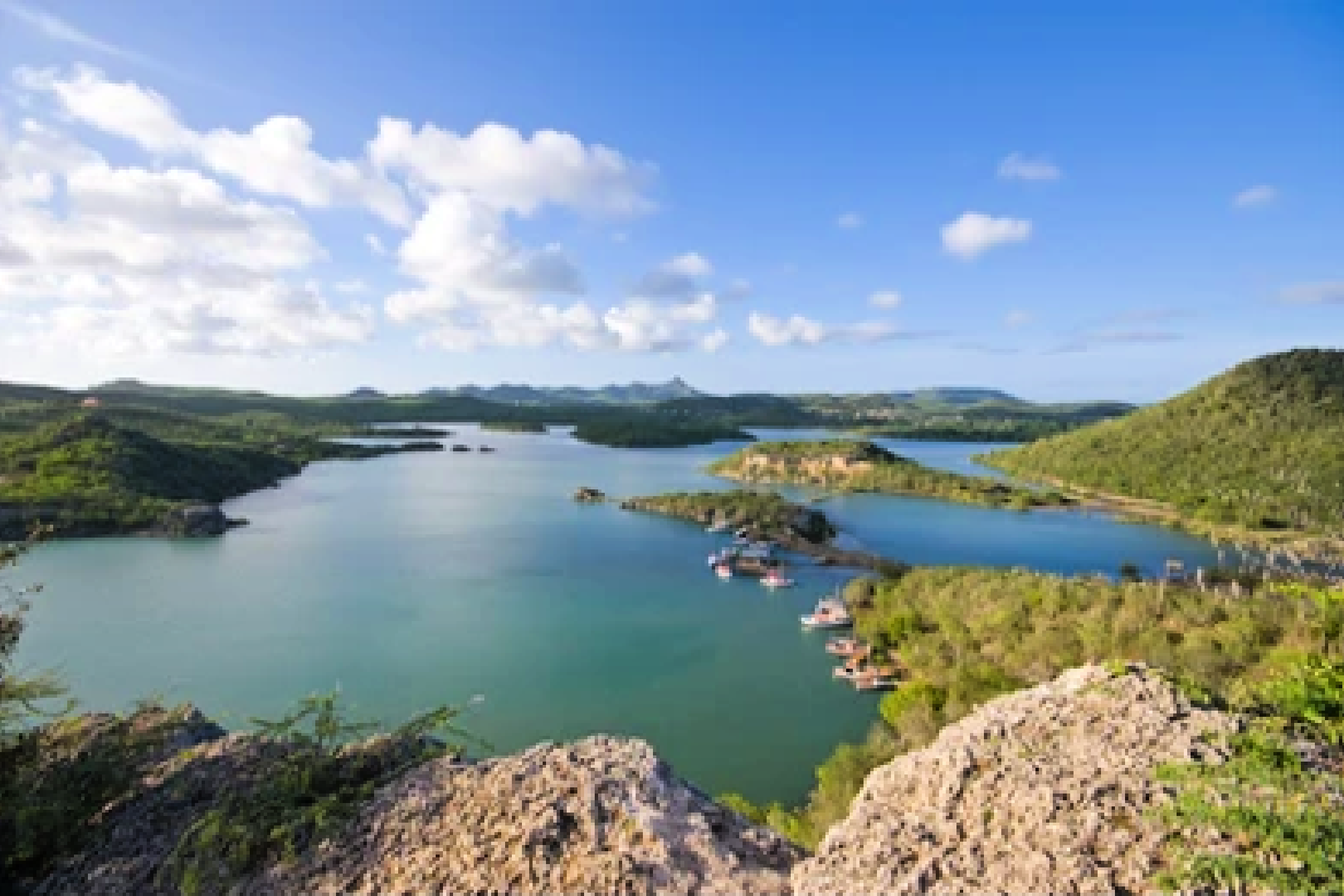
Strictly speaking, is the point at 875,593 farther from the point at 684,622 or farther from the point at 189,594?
the point at 189,594

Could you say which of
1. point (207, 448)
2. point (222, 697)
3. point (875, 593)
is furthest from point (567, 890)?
point (207, 448)

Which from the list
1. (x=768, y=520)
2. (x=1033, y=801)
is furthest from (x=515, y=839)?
(x=768, y=520)

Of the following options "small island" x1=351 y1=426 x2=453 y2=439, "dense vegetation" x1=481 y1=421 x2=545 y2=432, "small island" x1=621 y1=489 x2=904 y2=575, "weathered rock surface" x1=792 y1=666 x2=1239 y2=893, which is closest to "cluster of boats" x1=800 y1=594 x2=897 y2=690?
"small island" x1=621 y1=489 x2=904 y2=575

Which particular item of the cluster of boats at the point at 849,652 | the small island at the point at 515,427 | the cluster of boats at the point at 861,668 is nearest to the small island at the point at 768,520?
the cluster of boats at the point at 849,652

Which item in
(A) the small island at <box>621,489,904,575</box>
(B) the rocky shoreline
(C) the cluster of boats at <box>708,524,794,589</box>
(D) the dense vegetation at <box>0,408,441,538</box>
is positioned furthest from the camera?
(D) the dense vegetation at <box>0,408,441,538</box>

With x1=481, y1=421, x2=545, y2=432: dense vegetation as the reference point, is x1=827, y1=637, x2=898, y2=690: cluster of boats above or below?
below

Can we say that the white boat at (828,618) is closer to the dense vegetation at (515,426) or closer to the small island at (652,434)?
the small island at (652,434)

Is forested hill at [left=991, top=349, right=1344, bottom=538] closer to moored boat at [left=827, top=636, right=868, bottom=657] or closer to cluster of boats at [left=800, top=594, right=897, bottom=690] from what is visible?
cluster of boats at [left=800, top=594, right=897, bottom=690]

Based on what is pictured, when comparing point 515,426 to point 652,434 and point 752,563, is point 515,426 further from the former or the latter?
point 752,563
